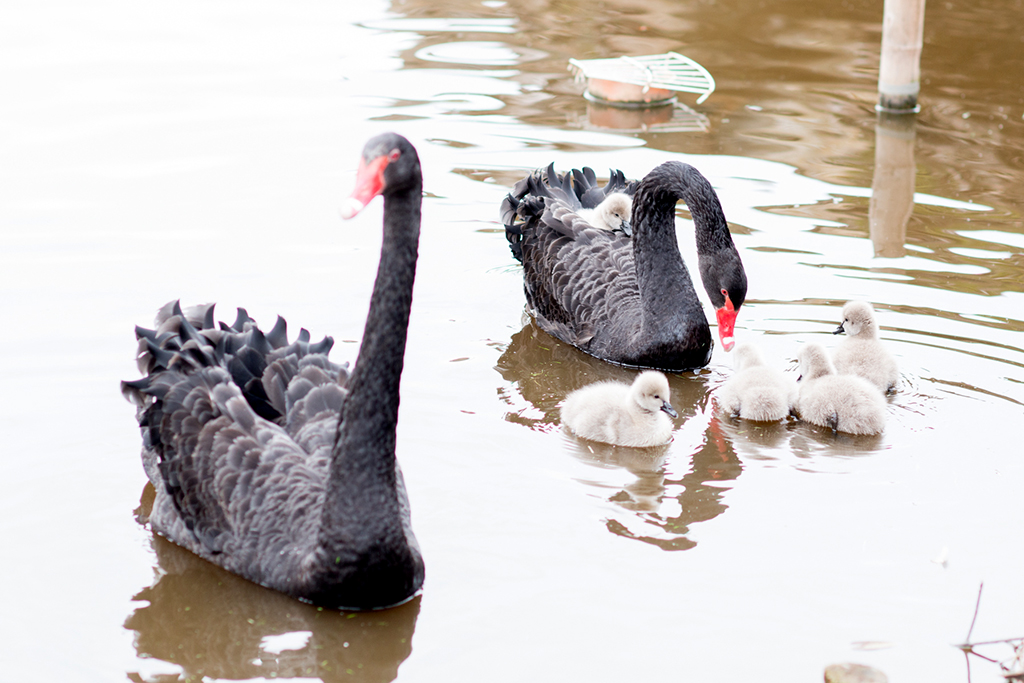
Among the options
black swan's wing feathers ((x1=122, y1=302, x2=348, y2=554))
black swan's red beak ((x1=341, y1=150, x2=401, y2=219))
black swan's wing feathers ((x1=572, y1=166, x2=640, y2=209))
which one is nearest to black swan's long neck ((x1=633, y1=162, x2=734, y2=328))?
black swan's wing feathers ((x1=572, y1=166, x2=640, y2=209))

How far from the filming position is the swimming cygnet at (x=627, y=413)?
5.15 m

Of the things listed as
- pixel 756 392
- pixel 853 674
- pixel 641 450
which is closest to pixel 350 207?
pixel 853 674

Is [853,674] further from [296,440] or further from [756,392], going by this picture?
[296,440]

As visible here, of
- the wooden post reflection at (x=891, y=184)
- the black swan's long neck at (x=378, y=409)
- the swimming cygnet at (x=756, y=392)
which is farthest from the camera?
the wooden post reflection at (x=891, y=184)

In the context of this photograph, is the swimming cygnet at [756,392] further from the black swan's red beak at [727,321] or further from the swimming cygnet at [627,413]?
the swimming cygnet at [627,413]

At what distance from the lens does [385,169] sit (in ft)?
11.6

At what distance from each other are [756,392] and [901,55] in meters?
5.16

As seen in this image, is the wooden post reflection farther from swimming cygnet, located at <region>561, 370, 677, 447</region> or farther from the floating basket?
swimming cygnet, located at <region>561, 370, 677, 447</region>

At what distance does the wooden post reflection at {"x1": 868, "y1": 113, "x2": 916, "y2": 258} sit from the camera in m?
7.57

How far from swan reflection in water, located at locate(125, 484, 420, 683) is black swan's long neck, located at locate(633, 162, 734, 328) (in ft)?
8.05

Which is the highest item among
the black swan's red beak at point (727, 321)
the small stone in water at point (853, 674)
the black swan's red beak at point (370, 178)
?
the black swan's red beak at point (370, 178)

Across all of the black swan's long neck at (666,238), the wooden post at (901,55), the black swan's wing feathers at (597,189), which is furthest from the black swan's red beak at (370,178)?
the wooden post at (901,55)

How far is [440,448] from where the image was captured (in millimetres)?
5172

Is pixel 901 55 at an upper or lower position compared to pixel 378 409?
upper
